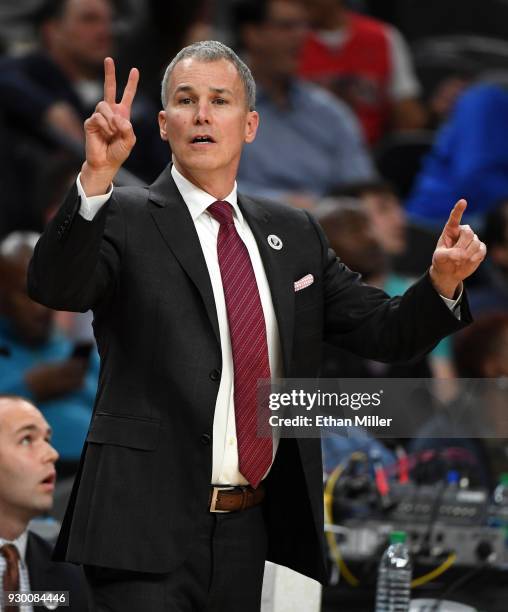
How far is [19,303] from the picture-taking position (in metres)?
5.21

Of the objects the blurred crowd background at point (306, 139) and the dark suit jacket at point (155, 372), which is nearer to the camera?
the dark suit jacket at point (155, 372)

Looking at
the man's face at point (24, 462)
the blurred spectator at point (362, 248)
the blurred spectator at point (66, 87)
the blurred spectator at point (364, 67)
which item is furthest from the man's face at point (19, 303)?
the blurred spectator at point (364, 67)

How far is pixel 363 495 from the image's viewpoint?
445 centimetres

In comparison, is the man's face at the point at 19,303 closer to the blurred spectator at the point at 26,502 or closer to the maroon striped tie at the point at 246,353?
the blurred spectator at the point at 26,502

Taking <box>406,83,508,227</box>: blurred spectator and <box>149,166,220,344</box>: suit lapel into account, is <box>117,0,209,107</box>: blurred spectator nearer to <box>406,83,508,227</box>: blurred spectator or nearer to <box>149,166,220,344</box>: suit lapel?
<box>406,83,508,227</box>: blurred spectator

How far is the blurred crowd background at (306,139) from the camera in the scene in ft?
17.5

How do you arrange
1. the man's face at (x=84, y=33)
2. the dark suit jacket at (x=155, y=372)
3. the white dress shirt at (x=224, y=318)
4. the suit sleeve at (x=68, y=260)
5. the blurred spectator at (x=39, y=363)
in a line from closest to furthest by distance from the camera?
the suit sleeve at (x=68, y=260) → the dark suit jacket at (x=155, y=372) → the white dress shirt at (x=224, y=318) → the blurred spectator at (x=39, y=363) → the man's face at (x=84, y=33)

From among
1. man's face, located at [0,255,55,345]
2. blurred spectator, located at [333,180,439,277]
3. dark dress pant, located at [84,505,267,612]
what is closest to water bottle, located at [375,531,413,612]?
dark dress pant, located at [84,505,267,612]

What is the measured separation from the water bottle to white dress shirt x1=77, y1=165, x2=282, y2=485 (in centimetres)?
120

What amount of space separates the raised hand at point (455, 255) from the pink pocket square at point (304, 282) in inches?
10.7

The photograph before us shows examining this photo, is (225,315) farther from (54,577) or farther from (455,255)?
(54,577)

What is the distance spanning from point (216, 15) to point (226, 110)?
5.31 metres

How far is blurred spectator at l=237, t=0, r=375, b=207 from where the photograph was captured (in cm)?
707

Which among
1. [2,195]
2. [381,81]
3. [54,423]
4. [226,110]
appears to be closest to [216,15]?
[381,81]
